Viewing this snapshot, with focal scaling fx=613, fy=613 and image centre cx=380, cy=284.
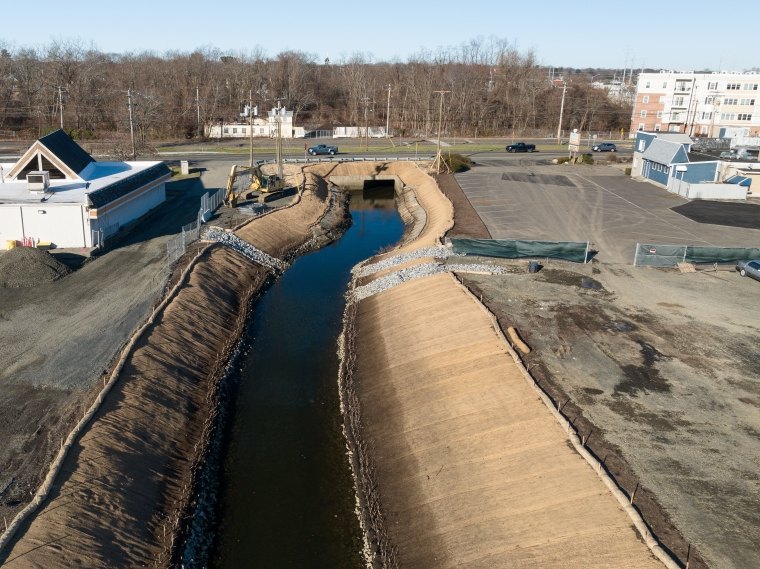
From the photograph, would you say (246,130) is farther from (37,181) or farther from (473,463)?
(473,463)

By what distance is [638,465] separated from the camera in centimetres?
1839

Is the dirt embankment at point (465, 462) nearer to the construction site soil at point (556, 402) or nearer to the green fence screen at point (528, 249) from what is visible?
the construction site soil at point (556, 402)

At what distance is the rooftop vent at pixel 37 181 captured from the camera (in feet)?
134

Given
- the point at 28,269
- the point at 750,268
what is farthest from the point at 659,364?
the point at 28,269

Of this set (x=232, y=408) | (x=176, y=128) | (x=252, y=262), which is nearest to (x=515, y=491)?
(x=232, y=408)

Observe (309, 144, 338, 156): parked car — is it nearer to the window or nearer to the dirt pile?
the dirt pile

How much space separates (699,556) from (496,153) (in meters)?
78.1

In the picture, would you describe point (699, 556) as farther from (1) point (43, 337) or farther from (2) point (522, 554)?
(1) point (43, 337)

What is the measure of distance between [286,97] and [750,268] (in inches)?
4125

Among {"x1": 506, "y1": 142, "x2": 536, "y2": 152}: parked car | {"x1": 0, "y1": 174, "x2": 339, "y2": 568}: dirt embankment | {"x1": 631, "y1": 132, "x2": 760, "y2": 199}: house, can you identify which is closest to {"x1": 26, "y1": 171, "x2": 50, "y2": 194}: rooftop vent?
{"x1": 0, "y1": 174, "x2": 339, "y2": 568}: dirt embankment

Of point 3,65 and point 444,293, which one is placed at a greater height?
point 3,65

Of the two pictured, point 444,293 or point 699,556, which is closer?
point 699,556

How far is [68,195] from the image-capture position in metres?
40.5

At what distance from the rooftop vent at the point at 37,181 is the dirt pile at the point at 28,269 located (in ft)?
28.2
